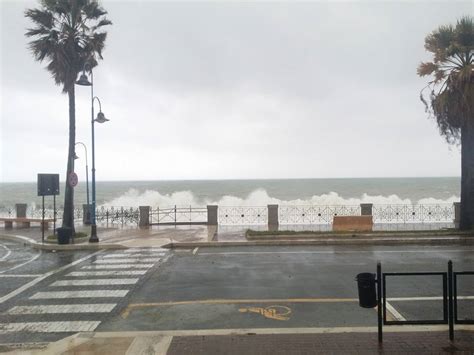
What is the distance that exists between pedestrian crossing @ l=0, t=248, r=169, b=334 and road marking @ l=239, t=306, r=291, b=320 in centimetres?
290

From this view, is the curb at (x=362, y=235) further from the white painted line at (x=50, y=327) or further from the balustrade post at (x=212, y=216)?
the white painted line at (x=50, y=327)

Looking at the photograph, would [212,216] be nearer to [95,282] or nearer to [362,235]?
[362,235]

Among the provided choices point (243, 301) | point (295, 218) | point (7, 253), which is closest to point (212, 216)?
point (7, 253)

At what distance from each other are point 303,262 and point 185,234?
8.03 meters

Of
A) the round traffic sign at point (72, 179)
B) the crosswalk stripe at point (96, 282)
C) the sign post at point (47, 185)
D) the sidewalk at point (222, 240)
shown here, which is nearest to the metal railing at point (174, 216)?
the sidewalk at point (222, 240)

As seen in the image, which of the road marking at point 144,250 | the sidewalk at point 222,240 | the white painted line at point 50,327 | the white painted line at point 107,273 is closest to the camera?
the white painted line at point 50,327

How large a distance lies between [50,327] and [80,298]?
6.17 ft

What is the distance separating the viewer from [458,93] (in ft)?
60.2

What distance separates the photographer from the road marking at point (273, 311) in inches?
305

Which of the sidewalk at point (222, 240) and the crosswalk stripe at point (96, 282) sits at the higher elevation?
the sidewalk at point (222, 240)

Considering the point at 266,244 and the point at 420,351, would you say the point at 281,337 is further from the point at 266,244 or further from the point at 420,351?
the point at 266,244

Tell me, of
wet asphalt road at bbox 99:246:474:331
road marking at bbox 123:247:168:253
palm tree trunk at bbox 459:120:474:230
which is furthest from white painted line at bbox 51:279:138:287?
palm tree trunk at bbox 459:120:474:230

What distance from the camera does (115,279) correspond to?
11.0 meters

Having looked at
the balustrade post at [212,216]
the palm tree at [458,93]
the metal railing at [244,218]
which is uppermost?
the palm tree at [458,93]
